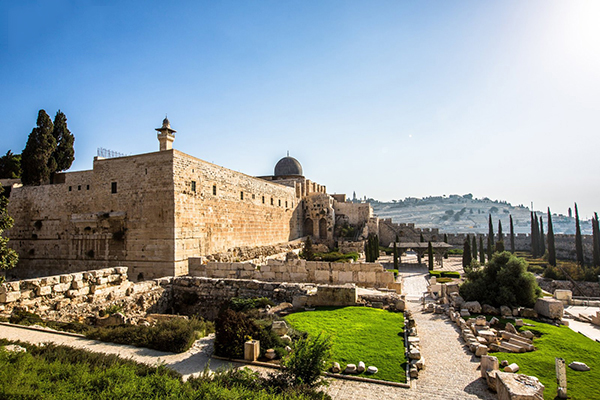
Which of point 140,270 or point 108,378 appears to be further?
point 140,270

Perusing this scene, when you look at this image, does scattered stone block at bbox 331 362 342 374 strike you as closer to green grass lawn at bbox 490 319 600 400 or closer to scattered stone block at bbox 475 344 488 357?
scattered stone block at bbox 475 344 488 357

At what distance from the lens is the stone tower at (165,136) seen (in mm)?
17125

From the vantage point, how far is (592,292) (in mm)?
21859

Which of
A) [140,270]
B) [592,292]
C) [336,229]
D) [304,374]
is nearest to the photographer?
[304,374]

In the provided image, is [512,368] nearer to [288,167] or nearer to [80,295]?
[80,295]

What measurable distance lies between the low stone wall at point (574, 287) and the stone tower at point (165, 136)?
22555 millimetres

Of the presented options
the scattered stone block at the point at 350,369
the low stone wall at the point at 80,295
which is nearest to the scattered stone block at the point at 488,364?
the scattered stone block at the point at 350,369

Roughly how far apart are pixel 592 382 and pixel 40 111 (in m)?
28.3

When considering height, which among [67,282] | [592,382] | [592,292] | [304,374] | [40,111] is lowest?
[592,292]

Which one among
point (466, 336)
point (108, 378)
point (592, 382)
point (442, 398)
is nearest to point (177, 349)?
point (108, 378)

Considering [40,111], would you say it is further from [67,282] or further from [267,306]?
[267,306]

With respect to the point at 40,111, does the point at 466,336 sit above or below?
below

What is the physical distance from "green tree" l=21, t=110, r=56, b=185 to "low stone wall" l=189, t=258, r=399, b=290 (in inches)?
621

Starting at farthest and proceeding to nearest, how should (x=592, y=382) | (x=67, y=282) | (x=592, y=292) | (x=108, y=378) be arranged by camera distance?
(x=592, y=292), (x=67, y=282), (x=592, y=382), (x=108, y=378)
